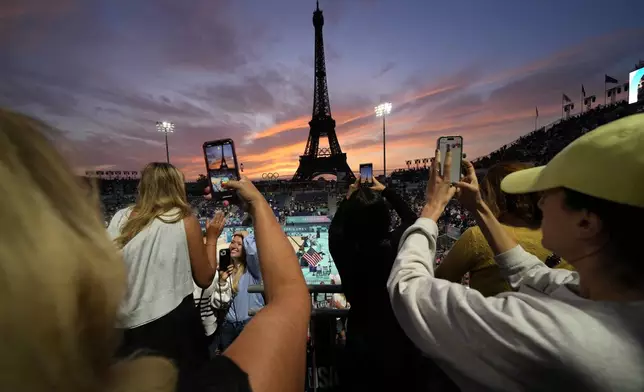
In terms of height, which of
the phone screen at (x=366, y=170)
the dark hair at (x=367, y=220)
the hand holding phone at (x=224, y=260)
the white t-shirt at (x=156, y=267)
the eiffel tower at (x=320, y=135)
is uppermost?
the eiffel tower at (x=320, y=135)

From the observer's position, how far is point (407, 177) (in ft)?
200

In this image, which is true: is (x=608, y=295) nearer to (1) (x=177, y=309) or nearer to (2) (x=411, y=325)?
(2) (x=411, y=325)

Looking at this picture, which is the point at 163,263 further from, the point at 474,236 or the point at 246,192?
the point at 474,236

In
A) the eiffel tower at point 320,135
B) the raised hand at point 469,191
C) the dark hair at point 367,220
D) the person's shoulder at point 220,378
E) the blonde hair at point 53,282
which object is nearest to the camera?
the blonde hair at point 53,282

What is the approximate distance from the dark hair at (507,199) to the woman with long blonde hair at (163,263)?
2.09 m

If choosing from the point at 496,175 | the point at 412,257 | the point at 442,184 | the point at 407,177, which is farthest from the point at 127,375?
the point at 407,177

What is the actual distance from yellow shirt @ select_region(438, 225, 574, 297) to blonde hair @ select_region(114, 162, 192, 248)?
→ 192 centimetres

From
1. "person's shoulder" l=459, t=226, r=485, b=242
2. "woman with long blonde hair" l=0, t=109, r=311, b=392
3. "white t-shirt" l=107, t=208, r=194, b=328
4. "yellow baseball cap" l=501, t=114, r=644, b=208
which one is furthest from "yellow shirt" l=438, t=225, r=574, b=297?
"white t-shirt" l=107, t=208, r=194, b=328

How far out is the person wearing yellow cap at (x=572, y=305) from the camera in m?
0.69

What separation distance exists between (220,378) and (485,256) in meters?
1.63

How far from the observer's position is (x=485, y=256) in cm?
171

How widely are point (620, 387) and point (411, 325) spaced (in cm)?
49

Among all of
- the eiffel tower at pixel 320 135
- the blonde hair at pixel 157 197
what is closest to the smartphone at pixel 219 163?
the blonde hair at pixel 157 197

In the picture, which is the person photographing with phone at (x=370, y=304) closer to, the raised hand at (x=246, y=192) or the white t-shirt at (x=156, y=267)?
the raised hand at (x=246, y=192)
